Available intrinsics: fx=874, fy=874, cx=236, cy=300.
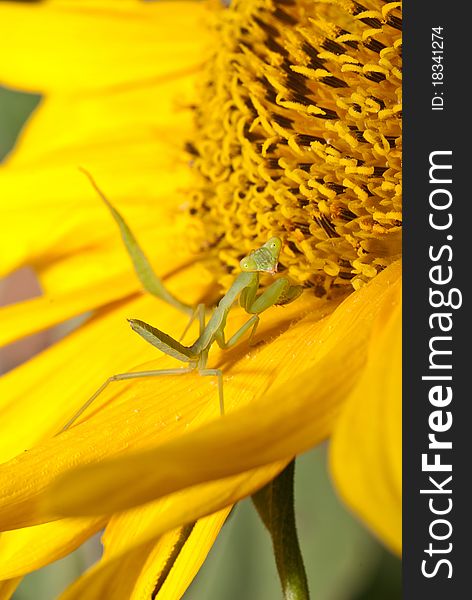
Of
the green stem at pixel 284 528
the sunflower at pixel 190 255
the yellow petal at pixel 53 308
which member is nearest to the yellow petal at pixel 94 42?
the sunflower at pixel 190 255

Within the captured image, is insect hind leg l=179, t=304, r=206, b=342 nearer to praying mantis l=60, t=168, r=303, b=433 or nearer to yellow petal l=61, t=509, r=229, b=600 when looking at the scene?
praying mantis l=60, t=168, r=303, b=433

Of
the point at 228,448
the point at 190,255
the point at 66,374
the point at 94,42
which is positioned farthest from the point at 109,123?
the point at 228,448

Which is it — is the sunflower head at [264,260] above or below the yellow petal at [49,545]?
above

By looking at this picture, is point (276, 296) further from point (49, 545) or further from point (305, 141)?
point (49, 545)

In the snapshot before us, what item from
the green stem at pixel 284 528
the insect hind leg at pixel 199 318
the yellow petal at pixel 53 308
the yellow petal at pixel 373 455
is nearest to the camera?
the yellow petal at pixel 373 455

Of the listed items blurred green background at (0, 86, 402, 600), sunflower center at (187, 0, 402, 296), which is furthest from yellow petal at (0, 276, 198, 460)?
blurred green background at (0, 86, 402, 600)

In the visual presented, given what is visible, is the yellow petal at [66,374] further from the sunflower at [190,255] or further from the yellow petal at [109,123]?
the yellow petal at [109,123]

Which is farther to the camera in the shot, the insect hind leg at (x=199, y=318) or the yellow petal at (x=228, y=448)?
the insect hind leg at (x=199, y=318)
